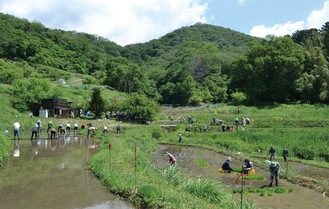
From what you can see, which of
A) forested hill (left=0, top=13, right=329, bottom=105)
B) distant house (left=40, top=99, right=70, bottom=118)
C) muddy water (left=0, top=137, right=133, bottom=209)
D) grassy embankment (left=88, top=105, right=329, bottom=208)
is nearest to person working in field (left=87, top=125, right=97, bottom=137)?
grassy embankment (left=88, top=105, right=329, bottom=208)

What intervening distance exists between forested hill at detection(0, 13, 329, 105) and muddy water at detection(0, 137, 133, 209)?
3902cm

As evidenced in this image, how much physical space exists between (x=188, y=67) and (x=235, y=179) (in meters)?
79.5

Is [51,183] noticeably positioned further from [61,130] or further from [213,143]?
[213,143]

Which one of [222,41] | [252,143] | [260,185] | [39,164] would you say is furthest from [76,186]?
[222,41]

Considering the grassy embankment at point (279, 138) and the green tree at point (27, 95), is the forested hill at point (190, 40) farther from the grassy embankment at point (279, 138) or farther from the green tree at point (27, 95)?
the grassy embankment at point (279, 138)

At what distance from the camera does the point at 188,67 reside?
318ft

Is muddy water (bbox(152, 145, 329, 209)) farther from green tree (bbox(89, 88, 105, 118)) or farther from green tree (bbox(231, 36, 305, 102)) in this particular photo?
green tree (bbox(231, 36, 305, 102))

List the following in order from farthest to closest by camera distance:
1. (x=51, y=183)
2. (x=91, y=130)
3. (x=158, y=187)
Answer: (x=91, y=130) < (x=51, y=183) < (x=158, y=187)

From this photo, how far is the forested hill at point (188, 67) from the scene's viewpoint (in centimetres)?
6141

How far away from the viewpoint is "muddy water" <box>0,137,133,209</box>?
11.3 metres

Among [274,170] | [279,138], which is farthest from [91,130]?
[274,170]

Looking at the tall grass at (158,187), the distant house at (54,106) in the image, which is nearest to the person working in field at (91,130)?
the distant house at (54,106)

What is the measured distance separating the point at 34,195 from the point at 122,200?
3157 millimetres

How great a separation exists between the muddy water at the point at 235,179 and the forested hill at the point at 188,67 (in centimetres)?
3630
